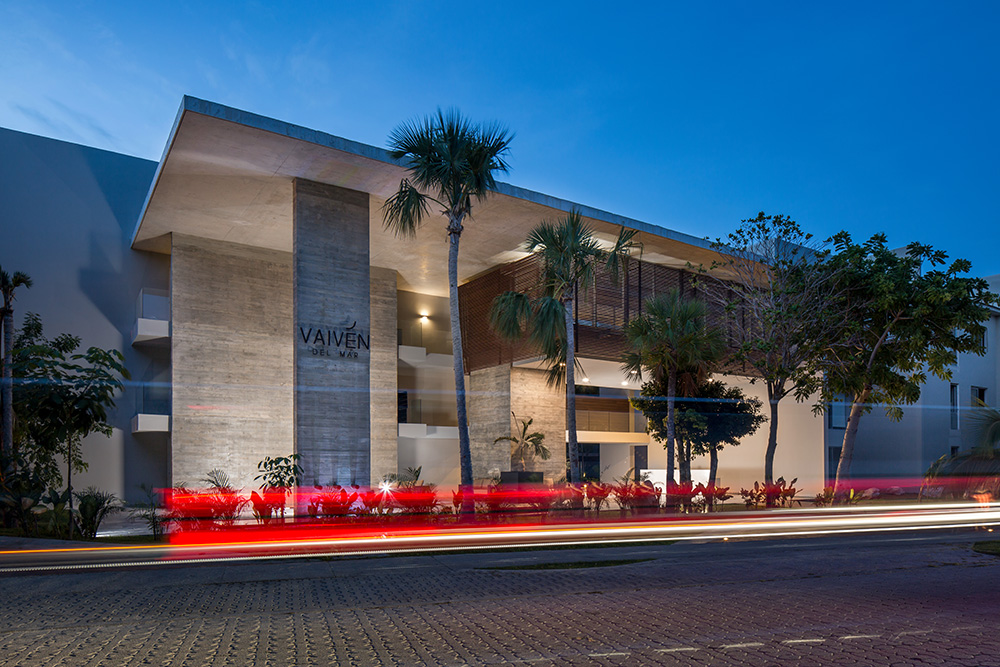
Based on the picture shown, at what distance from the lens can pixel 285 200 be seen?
19359 millimetres

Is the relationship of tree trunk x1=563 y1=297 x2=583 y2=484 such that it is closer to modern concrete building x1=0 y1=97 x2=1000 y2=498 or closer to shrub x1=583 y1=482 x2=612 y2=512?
shrub x1=583 y1=482 x2=612 y2=512

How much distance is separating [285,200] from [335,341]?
4299mm

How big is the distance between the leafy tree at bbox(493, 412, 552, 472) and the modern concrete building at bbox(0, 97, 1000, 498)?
0.47 meters

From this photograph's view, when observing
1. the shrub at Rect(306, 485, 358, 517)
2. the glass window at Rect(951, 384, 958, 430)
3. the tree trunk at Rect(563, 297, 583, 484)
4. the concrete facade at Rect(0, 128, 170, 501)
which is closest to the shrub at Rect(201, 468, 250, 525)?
the shrub at Rect(306, 485, 358, 517)

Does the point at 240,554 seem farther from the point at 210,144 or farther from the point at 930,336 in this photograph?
the point at 930,336

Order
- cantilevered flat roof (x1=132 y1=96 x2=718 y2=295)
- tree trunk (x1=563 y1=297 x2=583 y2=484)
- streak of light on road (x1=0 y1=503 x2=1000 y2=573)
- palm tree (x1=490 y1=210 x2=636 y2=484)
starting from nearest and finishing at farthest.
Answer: streak of light on road (x1=0 y1=503 x2=1000 y2=573), cantilevered flat roof (x1=132 y1=96 x2=718 y2=295), tree trunk (x1=563 y1=297 x2=583 y2=484), palm tree (x1=490 y1=210 x2=636 y2=484)

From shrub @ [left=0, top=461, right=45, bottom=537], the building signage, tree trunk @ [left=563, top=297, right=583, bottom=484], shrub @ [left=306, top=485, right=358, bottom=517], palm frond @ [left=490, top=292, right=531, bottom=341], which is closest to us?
shrub @ [left=0, top=461, right=45, bottom=537]

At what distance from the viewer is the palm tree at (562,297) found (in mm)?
18000

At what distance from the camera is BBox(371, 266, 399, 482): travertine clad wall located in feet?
83.0

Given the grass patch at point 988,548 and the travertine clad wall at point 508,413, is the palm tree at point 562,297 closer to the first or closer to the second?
the travertine clad wall at point 508,413

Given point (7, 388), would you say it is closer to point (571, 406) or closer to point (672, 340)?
point (571, 406)

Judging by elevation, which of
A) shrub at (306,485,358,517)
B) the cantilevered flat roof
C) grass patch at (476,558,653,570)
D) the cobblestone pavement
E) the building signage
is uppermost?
the cantilevered flat roof

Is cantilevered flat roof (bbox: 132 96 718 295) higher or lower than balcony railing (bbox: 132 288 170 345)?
higher

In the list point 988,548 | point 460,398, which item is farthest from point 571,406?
point 988,548
